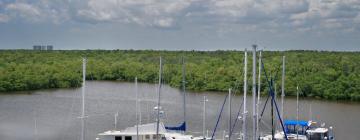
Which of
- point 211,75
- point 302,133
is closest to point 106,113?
point 302,133

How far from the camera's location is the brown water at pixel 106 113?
3981cm

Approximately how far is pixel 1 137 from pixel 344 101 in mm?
41772

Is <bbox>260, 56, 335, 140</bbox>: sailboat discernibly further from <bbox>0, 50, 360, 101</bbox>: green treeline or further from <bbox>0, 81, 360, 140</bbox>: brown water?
<bbox>0, 50, 360, 101</bbox>: green treeline

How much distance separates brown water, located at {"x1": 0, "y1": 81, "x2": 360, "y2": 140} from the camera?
131 feet

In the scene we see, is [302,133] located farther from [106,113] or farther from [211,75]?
[211,75]

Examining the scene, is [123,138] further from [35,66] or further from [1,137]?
[35,66]

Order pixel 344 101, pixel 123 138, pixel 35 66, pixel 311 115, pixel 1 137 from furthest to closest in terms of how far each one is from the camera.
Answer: pixel 35 66, pixel 344 101, pixel 311 115, pixel 1 137, pixel 123 138

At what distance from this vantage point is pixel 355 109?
56.8 metres

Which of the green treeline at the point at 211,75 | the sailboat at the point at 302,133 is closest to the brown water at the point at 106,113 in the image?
the sailboat at the point at 302,133

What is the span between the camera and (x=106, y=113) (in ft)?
160

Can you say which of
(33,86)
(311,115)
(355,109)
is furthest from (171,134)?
(33,86)

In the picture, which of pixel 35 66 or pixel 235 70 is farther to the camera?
pixel 35 66

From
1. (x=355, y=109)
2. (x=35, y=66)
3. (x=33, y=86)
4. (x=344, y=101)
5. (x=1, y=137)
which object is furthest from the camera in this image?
(x=35, y=66)

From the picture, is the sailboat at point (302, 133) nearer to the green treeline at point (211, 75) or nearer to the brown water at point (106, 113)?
the brown water at point (106, 113)
